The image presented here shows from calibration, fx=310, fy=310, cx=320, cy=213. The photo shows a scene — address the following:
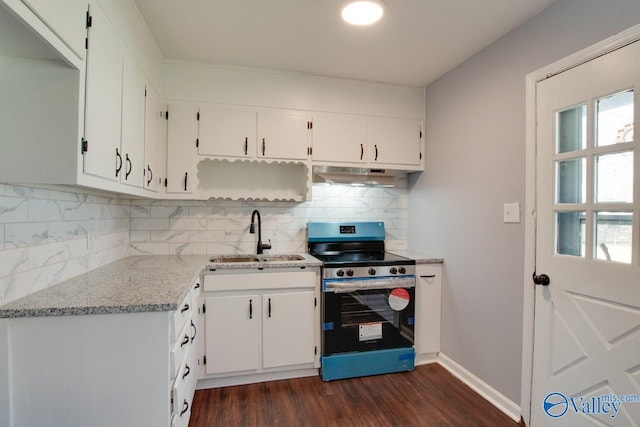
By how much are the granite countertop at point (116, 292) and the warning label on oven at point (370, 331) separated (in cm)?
129

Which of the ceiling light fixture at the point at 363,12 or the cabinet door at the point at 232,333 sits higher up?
the ceiling light fixture at the point at 363,12

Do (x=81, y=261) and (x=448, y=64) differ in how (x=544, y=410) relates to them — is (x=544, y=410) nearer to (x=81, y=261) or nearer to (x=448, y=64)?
(x=448, y=64)

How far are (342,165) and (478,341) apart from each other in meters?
1.73

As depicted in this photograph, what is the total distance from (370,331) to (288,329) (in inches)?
25.5

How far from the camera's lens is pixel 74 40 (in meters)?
1.15

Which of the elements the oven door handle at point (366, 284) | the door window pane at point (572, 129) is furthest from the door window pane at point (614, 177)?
the oven door handle at point (366, 284)

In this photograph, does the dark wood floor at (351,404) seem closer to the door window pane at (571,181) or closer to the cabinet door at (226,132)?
the door window pane at (571,181)

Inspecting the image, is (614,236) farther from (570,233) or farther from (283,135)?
(283,135)

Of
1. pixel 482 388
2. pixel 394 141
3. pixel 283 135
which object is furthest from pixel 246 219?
pixel 482 388

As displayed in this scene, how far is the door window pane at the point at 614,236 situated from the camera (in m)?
1.40

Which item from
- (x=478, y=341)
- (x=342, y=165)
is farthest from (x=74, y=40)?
(x=478, y=341)

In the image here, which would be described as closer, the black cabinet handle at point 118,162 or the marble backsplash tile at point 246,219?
the black cabinet handle at point 118,162

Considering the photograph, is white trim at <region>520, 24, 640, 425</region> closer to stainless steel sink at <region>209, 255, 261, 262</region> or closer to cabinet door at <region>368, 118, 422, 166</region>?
cabinet door at <region>368, 118, 422, 166</region>

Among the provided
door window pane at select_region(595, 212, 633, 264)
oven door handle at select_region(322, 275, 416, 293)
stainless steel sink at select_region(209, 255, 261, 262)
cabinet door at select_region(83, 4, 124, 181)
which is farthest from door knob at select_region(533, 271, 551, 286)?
cabinet door at select_region(83, 4, 124, 181)
